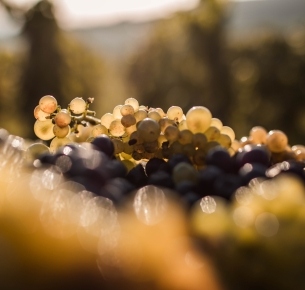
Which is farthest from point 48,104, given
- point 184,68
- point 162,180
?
point 184,68

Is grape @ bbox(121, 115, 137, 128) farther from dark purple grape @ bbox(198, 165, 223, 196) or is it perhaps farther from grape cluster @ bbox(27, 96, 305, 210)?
dark purple grape @ bbox(198, 165, 223, 196)

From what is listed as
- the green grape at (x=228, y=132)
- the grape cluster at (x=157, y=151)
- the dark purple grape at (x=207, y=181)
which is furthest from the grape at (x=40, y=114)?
the dark purple grape at (x=207, y=181)

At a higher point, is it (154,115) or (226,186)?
(154,115)

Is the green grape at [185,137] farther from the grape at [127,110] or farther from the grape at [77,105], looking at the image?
the grape at [77,105]

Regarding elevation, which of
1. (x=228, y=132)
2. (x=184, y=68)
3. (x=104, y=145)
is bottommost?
(x=104, y=145)

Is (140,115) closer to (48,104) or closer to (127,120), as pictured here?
(127,120)

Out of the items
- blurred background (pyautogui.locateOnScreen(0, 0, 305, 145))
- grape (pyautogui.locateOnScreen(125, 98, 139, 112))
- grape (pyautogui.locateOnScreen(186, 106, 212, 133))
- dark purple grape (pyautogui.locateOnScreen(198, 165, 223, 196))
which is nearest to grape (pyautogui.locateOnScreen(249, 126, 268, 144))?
grape (pyautogui.locateOnScreen(186, 106, 212, 133))
